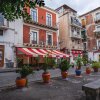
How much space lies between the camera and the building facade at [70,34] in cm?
3747

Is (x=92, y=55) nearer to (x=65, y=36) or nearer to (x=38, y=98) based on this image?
(x=65, y=36)

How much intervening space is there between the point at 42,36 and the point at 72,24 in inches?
436

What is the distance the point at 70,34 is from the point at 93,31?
8.72 metres

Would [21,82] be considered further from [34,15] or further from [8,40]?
[34,15]

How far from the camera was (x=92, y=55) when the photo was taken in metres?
42.0

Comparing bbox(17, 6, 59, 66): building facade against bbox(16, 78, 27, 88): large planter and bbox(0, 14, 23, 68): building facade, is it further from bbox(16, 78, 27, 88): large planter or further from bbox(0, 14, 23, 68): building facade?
bbox(16, 78, 27, 88): large planter

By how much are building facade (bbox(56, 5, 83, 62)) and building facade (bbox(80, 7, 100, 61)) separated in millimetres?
4096

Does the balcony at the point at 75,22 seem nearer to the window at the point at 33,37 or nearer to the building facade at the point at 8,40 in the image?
the window at the point at 33,37

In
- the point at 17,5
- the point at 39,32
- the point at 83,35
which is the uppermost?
the point at 83,35

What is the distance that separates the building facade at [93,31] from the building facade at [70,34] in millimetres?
4096

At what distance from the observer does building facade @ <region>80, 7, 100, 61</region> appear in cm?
4181

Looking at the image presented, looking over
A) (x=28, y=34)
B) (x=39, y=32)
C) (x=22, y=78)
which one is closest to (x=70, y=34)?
(x=39, y=32)

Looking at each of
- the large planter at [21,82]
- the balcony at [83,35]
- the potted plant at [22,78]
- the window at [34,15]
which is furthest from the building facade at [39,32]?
the balcony at [83,35]

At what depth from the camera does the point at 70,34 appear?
37.7 meters
